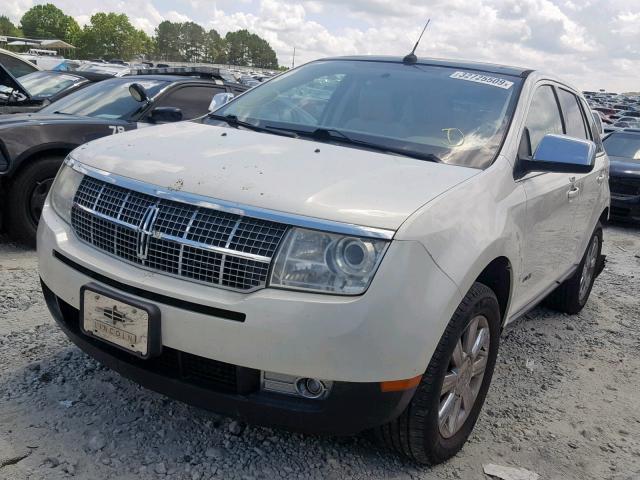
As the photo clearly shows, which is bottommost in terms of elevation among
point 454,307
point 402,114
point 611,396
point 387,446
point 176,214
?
point 611,396

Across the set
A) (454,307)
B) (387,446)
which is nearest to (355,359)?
(454,307)

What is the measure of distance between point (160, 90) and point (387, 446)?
4.63m

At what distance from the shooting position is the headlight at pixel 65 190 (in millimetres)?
2740

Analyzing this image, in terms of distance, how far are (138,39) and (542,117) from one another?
122937 mm

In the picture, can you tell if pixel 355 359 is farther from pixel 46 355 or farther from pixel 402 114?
pixel 46 355

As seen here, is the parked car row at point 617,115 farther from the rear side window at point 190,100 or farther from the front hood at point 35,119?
the front hood at point 35,119

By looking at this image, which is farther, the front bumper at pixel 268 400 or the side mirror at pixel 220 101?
the side mirror at pixel 220 101

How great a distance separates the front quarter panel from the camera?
7.34 ft

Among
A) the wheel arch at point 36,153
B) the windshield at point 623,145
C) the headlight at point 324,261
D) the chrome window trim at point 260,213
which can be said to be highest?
the chrome window trim at point 260,213

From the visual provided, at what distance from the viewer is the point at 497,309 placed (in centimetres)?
277

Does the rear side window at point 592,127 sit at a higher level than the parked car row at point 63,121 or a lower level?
higher

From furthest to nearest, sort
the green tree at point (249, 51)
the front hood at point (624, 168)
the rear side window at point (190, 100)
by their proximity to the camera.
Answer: the green tree at point (249, 51) < the front hood at point (624, 168) < the rear side window at point (190, 100)

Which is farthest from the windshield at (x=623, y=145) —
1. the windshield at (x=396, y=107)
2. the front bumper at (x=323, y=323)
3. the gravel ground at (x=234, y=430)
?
the front bumper at (x=323, y=323)

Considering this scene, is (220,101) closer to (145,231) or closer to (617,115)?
(145,231)
